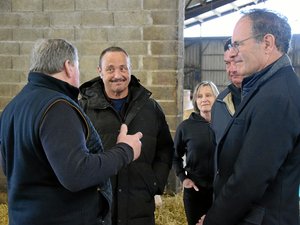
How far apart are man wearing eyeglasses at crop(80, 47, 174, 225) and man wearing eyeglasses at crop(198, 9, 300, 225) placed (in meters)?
0.71

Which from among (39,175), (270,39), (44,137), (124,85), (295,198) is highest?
(270,39)

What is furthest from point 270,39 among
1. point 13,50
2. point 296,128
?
point 13,50

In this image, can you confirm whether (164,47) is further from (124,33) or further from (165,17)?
(124,33)

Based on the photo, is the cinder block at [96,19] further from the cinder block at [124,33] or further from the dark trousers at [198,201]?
the dark trousers at [198,201]

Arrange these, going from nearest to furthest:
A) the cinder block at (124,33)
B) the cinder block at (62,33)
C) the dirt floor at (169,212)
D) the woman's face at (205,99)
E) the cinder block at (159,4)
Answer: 1. the woman's face at (205,99)
2. the dirt floor at (169,212)
3. the cinder block at (159,4)
4. the cinder block at (124,33)
5. the cinder block at (62,33)

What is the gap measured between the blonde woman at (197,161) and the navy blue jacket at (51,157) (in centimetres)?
121

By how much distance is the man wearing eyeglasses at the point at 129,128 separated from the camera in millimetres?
2158

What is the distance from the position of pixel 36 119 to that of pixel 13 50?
9.70ft

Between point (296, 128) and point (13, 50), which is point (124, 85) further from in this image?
point (13, 50)

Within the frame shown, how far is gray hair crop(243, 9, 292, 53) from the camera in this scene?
147 centimetres

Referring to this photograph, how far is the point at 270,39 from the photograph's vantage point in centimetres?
147

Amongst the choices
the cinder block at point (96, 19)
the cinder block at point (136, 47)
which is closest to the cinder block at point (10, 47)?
the cinder block at point (96, 19)

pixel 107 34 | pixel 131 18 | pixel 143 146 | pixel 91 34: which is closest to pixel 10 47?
pixel 91 34

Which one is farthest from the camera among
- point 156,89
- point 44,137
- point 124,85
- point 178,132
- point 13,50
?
point 13,50
